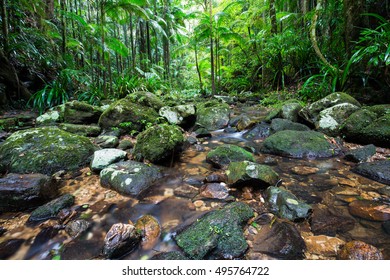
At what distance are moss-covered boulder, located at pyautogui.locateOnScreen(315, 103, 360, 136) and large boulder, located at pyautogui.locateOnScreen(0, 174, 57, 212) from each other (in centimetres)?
500

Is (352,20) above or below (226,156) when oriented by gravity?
above

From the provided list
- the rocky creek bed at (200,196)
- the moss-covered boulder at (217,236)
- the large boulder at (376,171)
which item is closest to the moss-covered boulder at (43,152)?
the rocky creek bed at (200,196)

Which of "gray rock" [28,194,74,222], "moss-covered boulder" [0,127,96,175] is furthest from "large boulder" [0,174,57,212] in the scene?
"moss-covered boulder" [0,127,96,175]

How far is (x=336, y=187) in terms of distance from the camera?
2592 mm

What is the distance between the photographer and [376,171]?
8.87 ft

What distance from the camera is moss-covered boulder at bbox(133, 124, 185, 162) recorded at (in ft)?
11.1

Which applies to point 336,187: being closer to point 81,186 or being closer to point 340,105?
point 340,105

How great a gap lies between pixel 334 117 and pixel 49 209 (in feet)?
17.0

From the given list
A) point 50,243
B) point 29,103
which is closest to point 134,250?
point 50,243

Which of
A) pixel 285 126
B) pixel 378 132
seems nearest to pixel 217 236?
pixel 378 132

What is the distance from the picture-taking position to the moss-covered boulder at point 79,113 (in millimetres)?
5301

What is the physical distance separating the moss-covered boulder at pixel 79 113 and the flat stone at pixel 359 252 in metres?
5.73

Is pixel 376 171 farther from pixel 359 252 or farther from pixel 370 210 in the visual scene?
pixel 359 252

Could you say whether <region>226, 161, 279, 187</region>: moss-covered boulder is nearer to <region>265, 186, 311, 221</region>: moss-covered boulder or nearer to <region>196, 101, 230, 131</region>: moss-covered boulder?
<region>265, 186, 311, 221</region>: moss-covered boulder
